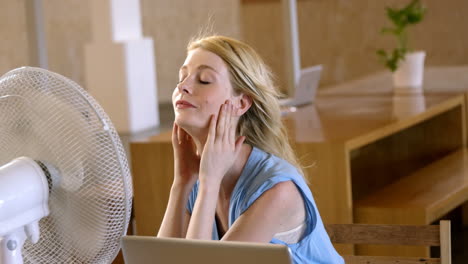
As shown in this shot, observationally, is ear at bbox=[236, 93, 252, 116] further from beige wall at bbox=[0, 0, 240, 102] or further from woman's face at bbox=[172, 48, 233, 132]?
beige wall at bbox=[0, 0, 240, 102]

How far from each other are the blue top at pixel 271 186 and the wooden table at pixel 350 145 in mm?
1029

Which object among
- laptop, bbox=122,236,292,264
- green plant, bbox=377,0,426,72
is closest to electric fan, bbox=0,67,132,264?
laptop, bbox=122,236,292,264

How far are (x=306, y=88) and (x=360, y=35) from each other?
2172 millimetres

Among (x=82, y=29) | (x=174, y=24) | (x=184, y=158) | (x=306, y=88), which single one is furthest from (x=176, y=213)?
(x=174, y=24)

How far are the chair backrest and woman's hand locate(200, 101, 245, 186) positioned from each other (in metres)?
0.43

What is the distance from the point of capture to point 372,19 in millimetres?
6250

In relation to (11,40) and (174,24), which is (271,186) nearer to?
(11,40)

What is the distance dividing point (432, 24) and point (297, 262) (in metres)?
4.66

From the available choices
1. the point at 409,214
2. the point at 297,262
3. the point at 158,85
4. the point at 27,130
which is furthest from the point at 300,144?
the point at 158,85

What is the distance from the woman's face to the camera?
165 centimetres

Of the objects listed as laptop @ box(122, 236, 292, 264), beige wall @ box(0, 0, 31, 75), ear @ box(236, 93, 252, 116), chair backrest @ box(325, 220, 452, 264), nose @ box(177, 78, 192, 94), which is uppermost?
beige wall @ box(0, 0, 31, 75)

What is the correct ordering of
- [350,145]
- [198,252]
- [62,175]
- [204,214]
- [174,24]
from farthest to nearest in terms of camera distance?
[174,24] < [350,145] < [204,214] < [62,175] < [198,252]

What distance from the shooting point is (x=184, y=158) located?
6.00 feet

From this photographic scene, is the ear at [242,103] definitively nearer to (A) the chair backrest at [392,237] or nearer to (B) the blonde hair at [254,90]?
(B) the blonde hair at [254,90]
